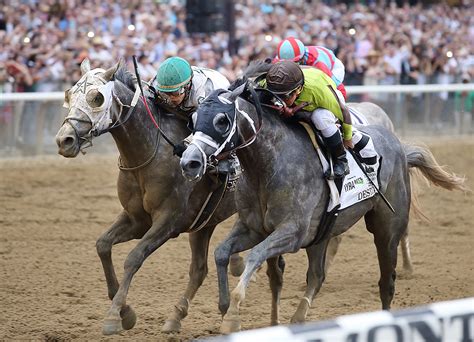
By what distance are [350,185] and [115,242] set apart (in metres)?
1.61

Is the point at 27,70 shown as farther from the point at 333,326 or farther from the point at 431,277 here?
the point at 333,326

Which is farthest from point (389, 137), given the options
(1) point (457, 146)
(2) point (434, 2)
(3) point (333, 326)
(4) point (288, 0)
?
(2) point (434, 2)

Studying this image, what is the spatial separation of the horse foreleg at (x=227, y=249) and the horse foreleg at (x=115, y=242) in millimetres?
751

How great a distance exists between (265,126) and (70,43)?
988 centimetres

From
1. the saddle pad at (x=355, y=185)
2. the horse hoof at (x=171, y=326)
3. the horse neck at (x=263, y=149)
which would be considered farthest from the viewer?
the horse hoof at (x=171, y=326)

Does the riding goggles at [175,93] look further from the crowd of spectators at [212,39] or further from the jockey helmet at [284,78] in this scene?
the crowd of spectators at [212,39]

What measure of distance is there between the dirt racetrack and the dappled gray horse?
18.9 inches

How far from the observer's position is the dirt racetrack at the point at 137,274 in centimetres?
649

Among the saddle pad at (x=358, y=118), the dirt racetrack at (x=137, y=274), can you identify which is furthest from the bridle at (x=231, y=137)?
the saddle pad at (x=358, y=118)

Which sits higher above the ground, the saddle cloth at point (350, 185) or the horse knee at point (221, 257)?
the saddle cloth at point (350, 185)

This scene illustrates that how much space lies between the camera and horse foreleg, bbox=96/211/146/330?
6000 millimetres

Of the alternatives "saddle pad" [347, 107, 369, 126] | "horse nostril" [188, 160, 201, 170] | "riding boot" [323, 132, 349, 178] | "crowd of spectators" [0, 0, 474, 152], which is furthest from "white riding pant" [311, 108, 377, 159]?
"crowd of spectators" [0, 0, 474, 152]

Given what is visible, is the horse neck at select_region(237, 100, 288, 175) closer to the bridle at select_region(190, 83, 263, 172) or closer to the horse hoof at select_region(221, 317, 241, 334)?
the bridle at select_region(190, 83, 263, 172)

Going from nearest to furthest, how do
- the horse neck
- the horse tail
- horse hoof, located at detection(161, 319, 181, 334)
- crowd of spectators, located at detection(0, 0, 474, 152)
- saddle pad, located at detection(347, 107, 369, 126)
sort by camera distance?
the horse neck, horse hoof, located at detection(161, 319, 181, 334), the horse tail, saddle pad, located at detection(347, 107, 369, 126), crowd of spectators, located at detection(0, 0, 474, 152)
